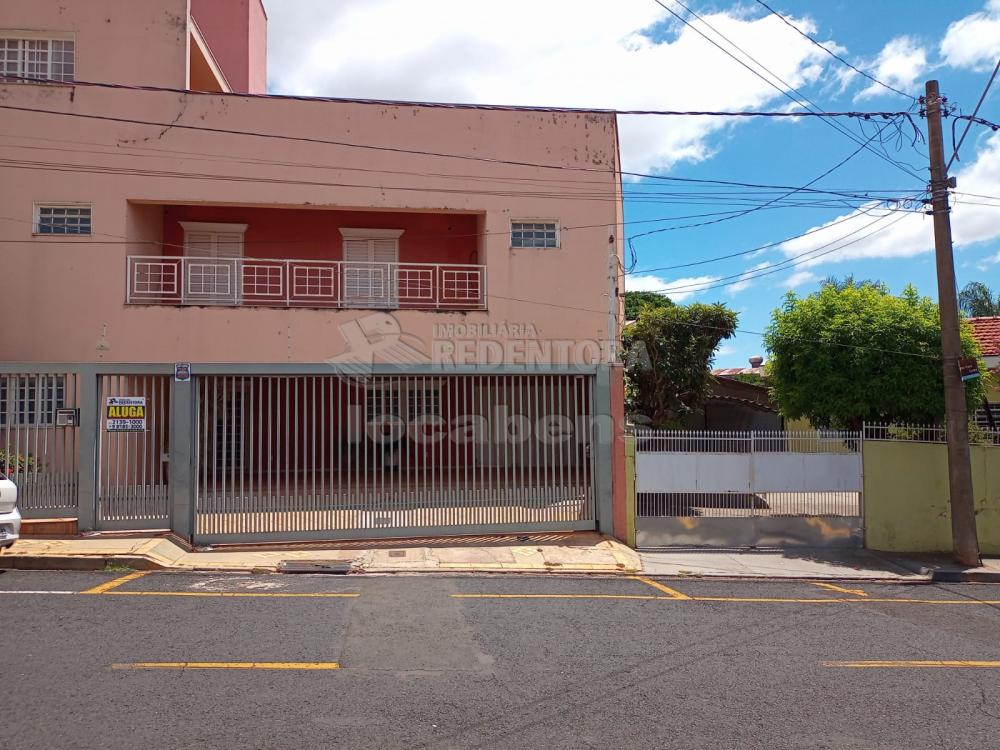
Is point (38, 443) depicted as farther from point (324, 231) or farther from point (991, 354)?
point (991, 354)

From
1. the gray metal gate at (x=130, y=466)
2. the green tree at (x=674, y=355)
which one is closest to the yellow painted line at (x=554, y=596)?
the gray metal gate at (x=130, y=466)

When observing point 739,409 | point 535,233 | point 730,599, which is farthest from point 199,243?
point 739,409

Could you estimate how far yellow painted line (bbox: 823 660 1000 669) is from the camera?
5629 mm

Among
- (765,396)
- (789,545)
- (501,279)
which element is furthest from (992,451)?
(765,396)

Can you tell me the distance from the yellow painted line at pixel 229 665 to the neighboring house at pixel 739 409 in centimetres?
1671

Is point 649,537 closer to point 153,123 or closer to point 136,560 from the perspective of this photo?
point 136,560

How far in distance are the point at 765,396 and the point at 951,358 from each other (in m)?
10.6

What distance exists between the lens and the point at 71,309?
462 inches

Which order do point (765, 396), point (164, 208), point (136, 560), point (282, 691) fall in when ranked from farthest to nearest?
point (765, 396) → point (164, 208) → point (136, 560) → point (282, 691)

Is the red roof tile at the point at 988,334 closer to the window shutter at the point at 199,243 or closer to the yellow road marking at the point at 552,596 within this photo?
the yellow road marking at the point at 552,596

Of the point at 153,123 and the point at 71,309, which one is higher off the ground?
the point at 153,123

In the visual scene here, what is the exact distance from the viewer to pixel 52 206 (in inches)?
468

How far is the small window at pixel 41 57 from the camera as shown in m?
12.7

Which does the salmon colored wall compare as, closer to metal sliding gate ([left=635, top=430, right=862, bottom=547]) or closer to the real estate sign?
the real estate sign
